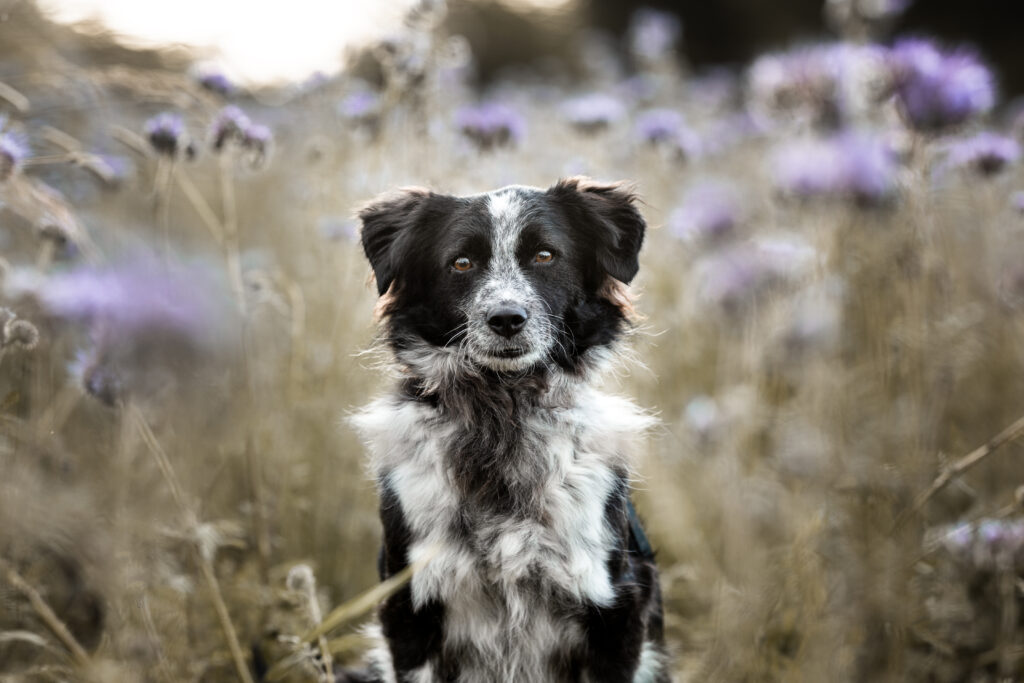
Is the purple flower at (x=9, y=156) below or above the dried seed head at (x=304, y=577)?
above

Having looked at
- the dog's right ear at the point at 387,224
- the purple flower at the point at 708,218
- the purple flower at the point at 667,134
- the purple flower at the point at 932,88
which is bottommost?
the purple flower at the point at 708,218

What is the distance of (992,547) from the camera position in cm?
282

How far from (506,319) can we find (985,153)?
231cm

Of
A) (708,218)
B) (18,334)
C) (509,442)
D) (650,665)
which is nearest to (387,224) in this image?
(509,442)

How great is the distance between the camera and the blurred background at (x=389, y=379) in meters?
2.05

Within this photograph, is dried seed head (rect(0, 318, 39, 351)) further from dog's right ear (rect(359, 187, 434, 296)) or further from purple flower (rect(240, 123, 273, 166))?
purple flower (rect(240, 123, 273, 166))

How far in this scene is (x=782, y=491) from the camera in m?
2.97

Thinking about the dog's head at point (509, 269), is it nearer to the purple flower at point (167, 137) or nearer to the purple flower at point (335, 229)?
the purple flower at point (167, 137)

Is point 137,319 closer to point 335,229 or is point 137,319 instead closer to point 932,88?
point 932,88

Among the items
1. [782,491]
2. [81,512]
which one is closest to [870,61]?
[782,491]

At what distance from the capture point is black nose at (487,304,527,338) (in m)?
2.60

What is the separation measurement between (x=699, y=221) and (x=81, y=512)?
3578 millimetres

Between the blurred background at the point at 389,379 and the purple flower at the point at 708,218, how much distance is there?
3 cm

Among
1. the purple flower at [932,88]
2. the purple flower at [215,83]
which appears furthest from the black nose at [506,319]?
the purple flower at [215,83]
